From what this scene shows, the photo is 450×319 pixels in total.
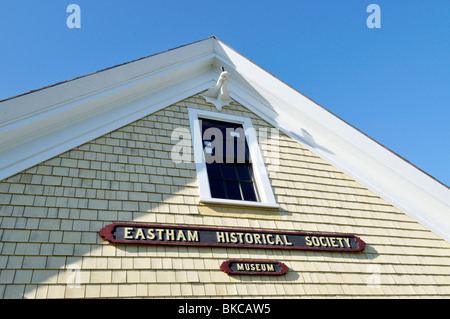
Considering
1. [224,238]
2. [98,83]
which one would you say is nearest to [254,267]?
[224,238]

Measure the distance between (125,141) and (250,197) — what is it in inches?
91.7

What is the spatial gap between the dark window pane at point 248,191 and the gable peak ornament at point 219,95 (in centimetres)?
187

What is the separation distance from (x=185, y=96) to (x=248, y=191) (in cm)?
244

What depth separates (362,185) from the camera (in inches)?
283

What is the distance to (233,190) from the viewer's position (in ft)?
20.1

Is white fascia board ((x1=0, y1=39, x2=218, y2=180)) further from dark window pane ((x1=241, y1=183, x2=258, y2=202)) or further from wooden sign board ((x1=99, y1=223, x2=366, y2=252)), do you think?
dark window pane ((x1=241, y1=183, x2=258, y2=202))

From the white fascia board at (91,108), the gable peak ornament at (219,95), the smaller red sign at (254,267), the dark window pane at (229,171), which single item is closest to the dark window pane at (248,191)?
the dark window pane at (229,171)

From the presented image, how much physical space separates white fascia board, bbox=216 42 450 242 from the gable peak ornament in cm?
36

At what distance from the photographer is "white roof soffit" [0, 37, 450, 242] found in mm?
5176

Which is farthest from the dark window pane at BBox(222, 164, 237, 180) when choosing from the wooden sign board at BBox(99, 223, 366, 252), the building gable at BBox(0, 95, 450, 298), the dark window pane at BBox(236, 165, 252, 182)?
the wooden sign board at BBox(99, 223, 366, 252)

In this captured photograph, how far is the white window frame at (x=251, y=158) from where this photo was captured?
18.6 ft

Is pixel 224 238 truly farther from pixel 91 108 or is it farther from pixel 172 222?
pixel 91 108

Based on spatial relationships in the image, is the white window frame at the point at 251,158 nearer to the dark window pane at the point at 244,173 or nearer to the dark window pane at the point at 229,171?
the dark window pane at the point at 244,173
